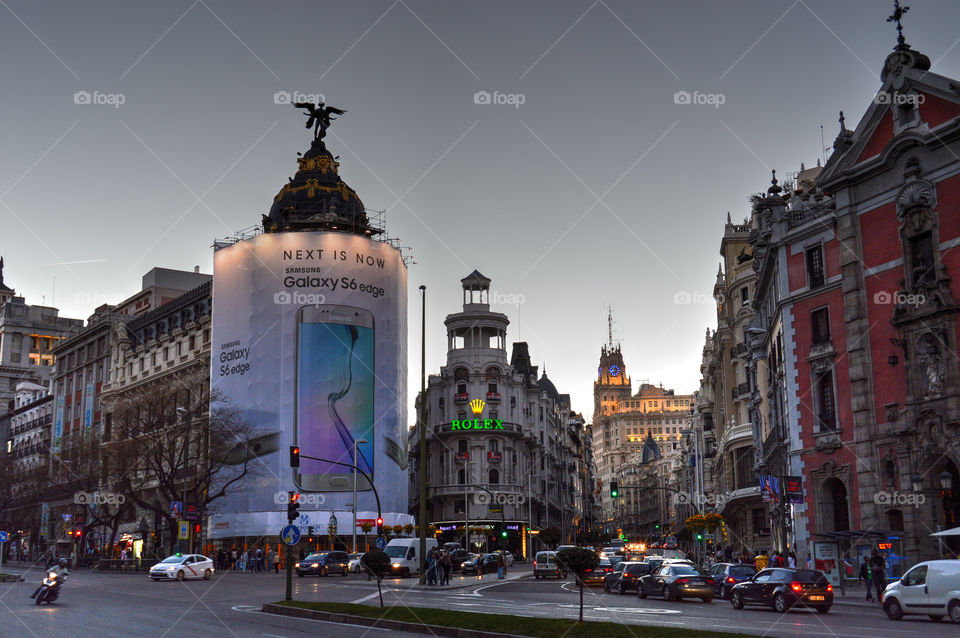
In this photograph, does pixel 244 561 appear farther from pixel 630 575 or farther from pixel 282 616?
pixel 282 616

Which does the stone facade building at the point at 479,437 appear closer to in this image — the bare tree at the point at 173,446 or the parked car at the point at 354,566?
the bare tree at the point at 173,446

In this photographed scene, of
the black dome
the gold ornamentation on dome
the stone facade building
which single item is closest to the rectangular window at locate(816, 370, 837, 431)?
the black dome

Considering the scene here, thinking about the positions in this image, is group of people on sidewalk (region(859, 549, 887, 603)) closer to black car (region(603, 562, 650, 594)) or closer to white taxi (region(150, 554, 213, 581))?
black car (region(603, 562, 650, 594))

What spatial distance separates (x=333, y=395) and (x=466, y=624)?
56922mm

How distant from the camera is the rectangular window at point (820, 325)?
1688 inches

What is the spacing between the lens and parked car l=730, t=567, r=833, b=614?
2869 cm

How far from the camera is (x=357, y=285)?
79.1 metres

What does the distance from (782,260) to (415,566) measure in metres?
27.0

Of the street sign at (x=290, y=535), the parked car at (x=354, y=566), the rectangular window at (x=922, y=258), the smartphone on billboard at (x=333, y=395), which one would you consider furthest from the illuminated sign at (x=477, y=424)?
the street sign at (x=290, y=535)

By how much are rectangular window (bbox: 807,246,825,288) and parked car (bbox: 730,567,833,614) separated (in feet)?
56.4

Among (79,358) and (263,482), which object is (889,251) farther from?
(79,358)

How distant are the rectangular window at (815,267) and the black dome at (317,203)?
46.3 meters

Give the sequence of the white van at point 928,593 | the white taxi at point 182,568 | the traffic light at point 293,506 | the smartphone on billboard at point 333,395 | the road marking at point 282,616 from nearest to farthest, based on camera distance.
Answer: the road marking at point 282,616 → the white van at point 928,593 → the traffic light at point 293,506 → the white taxi at point 182,568 → the smartphone on billboard at point 333,395

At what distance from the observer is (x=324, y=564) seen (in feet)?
188
